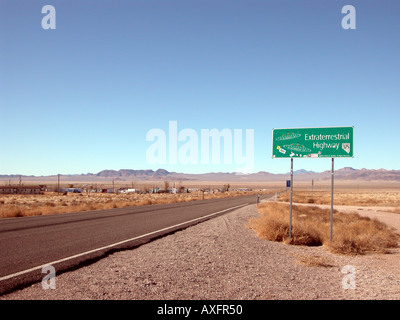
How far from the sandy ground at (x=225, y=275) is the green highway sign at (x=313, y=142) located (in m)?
3.00

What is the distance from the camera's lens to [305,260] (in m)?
8.68

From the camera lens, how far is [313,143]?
1102cm

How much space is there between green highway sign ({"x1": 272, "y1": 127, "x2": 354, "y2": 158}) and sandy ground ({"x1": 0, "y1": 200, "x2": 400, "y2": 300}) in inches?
118

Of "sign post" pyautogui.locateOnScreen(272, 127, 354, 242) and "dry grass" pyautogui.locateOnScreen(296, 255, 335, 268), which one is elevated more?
"sign post" pyautogui.locateOnScreen(272, 127, 354, 242)

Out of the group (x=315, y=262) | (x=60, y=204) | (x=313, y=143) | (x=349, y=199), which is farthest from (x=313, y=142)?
(x=349, y=199)

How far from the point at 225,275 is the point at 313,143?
575cm

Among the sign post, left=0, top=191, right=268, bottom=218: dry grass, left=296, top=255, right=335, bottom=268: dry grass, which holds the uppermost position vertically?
the sign post

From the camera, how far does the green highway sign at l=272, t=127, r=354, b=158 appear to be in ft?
34.8

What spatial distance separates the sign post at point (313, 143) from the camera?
10.6m

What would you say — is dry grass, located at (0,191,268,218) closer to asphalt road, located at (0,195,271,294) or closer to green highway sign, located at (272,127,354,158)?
asphalt road, located at (0,195,271,294)

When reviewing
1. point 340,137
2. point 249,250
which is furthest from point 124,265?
point 340,137

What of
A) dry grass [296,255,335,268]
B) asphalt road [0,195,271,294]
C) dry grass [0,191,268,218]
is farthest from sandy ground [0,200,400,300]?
dry grass [0,191,268,218]
